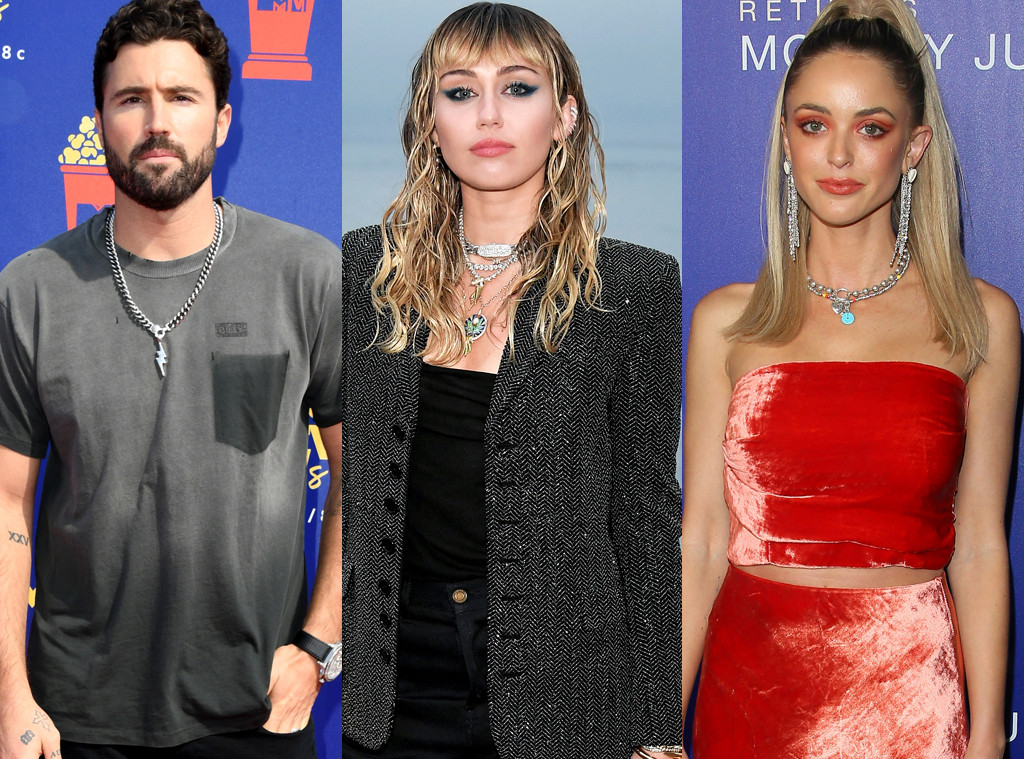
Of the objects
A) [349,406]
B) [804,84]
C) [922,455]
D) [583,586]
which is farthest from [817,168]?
[349,406]

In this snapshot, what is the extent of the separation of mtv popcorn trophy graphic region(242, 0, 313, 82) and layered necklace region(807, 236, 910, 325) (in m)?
1.32

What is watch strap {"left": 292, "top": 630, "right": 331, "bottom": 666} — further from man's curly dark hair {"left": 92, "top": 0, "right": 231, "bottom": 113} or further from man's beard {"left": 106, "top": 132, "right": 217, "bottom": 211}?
man's curly dark hair {"left": 92, "top": 0, "right": 231, "bottom": 113}

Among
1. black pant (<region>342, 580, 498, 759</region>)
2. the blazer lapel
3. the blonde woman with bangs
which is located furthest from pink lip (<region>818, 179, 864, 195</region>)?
black pant (<region>342, 580, 498, 759</region>)

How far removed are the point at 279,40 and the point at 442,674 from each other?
150cm

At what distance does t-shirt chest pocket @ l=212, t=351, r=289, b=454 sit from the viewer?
2.15 m

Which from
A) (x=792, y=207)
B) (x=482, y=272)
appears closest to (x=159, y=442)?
(x=482, y=272)

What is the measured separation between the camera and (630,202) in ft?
7.23

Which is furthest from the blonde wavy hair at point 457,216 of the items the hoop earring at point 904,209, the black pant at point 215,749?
the black pant at point 215,749

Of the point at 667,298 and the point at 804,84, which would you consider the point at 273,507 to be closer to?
the point at 667,298

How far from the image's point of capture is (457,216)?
211 centimetres

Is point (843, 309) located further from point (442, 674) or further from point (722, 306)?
point (442, 674)

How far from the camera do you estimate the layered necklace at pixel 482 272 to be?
79.7 inches

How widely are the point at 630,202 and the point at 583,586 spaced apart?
865 mm

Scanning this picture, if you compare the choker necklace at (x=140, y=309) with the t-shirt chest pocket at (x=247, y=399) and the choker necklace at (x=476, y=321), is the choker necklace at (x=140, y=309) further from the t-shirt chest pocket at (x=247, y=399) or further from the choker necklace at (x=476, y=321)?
the choker necklace at (x=476, y=321)
